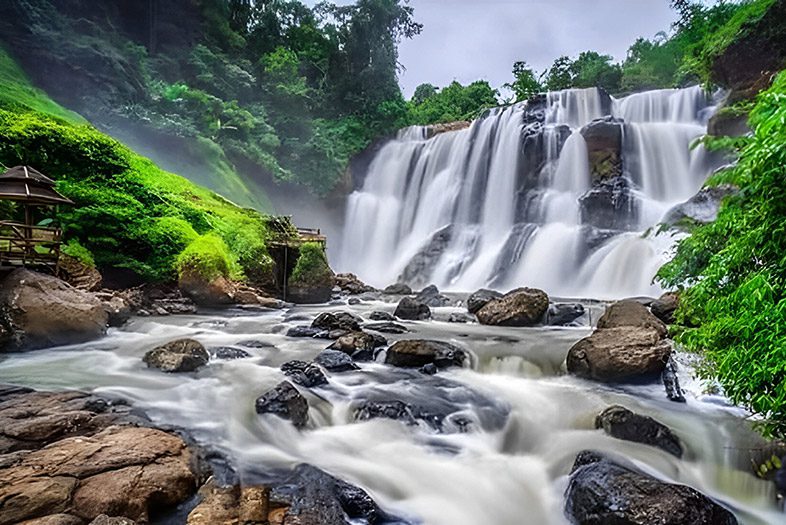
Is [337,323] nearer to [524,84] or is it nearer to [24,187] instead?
[24,187]

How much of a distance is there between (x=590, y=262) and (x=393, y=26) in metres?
23.7

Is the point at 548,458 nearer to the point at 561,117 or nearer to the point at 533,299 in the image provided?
the point at 533,299

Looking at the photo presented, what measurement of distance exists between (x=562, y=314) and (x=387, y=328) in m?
4.36

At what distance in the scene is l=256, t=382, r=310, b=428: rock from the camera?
4.83 metres

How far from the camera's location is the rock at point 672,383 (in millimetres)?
5602

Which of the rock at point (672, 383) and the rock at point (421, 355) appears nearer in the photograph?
the rock at point (672, 383)

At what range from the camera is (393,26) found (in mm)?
31094

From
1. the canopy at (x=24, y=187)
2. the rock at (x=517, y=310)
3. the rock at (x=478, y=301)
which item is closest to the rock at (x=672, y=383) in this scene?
the rock at (x=517, y=310)

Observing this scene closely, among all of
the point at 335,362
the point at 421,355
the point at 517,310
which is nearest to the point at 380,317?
the point at 517,310

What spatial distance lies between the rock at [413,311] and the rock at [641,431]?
697cm

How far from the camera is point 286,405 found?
4891 millimetres

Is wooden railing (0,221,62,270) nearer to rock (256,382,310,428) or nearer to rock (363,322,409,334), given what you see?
rock (256,382,310,428)

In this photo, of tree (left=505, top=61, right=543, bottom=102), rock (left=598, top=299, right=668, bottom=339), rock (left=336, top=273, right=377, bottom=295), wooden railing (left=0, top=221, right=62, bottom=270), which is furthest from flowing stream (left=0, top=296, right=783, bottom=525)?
tree (left=505, top=61, right=543, bottom=102)

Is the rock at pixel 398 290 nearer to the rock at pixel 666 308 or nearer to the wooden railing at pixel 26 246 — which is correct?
the rock at pixel 666 308
